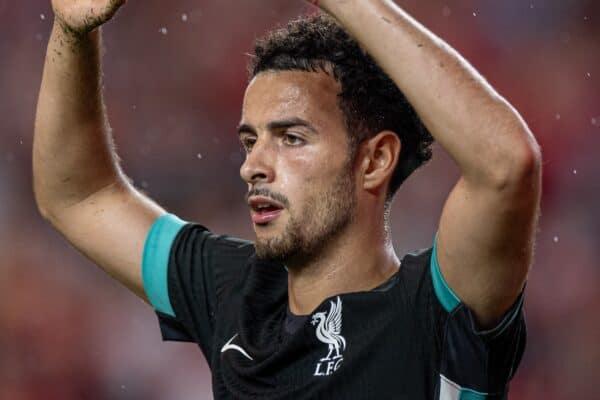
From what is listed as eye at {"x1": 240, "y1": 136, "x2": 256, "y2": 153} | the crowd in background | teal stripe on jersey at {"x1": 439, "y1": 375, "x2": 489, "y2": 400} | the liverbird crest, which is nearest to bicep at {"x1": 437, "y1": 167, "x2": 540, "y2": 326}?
teal stripe on jersey at {"x1": 439, "y1": 375, "x2": 489, "y2": 400}

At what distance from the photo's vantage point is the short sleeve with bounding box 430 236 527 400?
6.02 feet

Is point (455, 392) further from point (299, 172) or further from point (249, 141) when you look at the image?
point (249, 141)

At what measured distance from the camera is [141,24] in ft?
16.2

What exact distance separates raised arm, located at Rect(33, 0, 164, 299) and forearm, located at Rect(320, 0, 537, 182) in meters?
0.78

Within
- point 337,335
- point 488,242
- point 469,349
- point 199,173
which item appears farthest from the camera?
point 199,173

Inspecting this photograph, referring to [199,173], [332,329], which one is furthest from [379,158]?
[199,173]

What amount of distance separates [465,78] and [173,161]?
10.3 feet

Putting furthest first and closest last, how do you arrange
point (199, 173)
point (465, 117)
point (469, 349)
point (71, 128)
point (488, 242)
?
1. point (199, 173)
2. point (71, 128)
3. point (469, 349)
4. point (488, 242)
5. point (465, 117)

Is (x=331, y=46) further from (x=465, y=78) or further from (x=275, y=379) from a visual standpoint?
(x=275, y=379)

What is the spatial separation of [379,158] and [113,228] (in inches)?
25.5

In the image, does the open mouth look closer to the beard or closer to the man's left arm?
the beard

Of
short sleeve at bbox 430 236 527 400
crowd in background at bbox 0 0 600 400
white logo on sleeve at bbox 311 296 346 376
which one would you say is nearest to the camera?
short sleeve at bbox 430 236 527 400

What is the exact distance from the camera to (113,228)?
2.35 meters

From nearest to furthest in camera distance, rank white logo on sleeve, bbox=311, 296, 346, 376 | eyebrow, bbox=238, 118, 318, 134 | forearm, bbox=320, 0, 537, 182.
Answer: forearm, bbox=320, 0, 537, 182 < white logo on sleeve, bbox=311, 296, 346, 376 < eyebrow, bbox=238, 118, 318, 134
